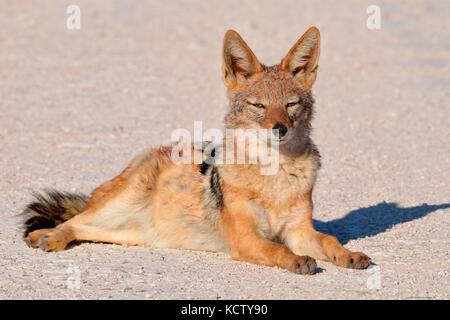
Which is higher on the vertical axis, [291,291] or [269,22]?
[269,22]

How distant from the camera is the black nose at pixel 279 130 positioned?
7.60m

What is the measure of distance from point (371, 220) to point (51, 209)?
9.90 feet

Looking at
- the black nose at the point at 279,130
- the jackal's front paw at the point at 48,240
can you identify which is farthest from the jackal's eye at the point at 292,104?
the jackal's front paw at the point at 48,240

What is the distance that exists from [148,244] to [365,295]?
2296 mm

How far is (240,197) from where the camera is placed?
7.85 m

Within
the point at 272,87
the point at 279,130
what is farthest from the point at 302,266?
the point at 272,87

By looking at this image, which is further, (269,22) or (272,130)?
(269,22)

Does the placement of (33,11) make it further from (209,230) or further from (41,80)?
(209,230)

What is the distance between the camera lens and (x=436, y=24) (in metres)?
21.1

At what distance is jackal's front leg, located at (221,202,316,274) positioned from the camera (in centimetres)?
729

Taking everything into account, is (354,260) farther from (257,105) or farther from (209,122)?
(209,122)

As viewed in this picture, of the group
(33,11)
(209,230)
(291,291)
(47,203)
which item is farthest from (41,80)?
(291,291)

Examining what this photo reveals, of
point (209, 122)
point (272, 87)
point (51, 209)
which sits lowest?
point (51, 209)

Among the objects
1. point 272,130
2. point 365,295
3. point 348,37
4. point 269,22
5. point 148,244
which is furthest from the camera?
point 269,22
